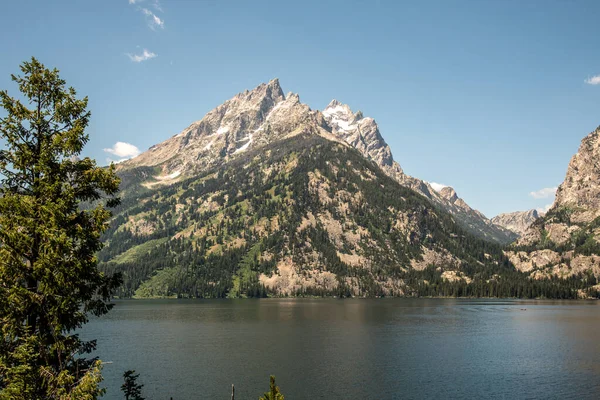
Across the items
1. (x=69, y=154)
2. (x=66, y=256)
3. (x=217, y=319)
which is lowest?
(x=217, y=319)

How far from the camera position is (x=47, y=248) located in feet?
86.7

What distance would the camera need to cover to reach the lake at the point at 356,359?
76.9 meters

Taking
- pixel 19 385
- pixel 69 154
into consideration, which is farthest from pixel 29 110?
pixel 19 385

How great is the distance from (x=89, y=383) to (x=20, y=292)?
660 centimetres

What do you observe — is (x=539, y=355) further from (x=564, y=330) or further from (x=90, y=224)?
(x=90, y=224)

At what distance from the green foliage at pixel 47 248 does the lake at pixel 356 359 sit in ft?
164

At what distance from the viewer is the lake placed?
76938 mm

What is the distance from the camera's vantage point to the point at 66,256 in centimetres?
2780

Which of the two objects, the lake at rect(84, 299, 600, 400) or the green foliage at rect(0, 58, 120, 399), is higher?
the green foliage at rect(0, 58, 120, 399)

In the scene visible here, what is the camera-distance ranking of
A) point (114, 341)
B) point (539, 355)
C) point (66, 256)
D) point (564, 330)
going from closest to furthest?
point (66, 256) → point (539, 355) → point (114, 341) → point (564, 330)

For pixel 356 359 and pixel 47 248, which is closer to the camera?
pixel 47 248

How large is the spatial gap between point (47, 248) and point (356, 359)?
291 ft

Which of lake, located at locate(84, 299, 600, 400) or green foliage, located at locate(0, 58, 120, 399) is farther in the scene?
lake, located at locate(84, 299, 600, 400)

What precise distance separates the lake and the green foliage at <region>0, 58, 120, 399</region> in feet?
164
